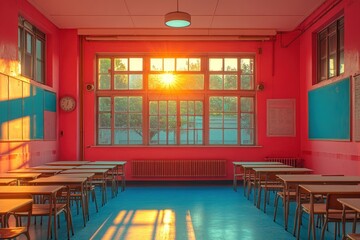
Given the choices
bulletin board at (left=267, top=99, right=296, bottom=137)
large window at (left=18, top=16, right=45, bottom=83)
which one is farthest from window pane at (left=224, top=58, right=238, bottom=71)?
large window at (left=18, top=16, right=45, bottom=83)

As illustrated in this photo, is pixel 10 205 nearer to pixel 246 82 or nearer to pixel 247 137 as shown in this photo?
pixel 247 137

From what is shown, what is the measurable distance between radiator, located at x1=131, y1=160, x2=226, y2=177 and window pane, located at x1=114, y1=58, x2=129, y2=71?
2.41 m

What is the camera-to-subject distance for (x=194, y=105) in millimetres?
11453

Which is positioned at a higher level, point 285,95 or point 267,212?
point 285,95

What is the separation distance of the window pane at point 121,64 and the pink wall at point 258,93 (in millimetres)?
277

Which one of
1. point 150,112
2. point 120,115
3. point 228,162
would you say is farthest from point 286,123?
point 120,115

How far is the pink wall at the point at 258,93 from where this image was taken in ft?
36.8

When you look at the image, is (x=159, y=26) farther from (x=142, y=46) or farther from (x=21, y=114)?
(x=21, y=114)

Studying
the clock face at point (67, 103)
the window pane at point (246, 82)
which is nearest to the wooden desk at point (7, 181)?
the clock face at point (67, 103)

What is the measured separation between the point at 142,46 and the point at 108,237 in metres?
6.74

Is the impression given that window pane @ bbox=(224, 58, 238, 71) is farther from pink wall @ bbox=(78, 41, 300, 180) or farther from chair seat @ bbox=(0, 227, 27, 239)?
chair seat @ bbox=(0, 227, 27, 239)

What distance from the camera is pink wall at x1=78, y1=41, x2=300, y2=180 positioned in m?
11.2

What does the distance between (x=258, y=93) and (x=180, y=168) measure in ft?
9.00

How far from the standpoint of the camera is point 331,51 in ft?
30.9
